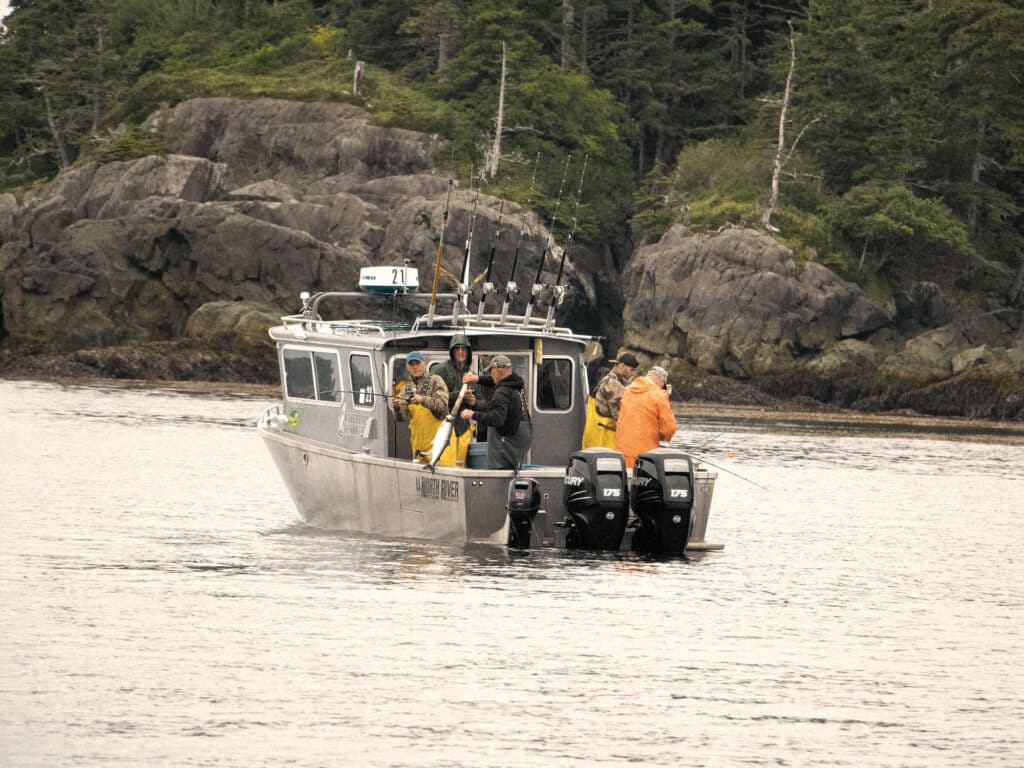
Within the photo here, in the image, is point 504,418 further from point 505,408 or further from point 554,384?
point 554,384

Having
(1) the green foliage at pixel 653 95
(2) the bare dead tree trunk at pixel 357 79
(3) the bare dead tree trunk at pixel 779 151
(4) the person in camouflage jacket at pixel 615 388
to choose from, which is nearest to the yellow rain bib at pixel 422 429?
(4) the person in camouflage jacket at pixel 615 388

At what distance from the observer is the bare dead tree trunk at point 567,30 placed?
6769 centimetres

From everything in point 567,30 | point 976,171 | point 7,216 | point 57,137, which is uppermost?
point 567,30

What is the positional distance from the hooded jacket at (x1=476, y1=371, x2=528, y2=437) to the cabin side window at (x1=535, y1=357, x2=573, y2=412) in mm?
2061

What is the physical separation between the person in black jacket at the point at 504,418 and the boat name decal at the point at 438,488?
1.38 feet

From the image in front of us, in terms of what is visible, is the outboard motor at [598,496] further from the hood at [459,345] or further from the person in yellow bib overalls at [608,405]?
the hood at [459,345]

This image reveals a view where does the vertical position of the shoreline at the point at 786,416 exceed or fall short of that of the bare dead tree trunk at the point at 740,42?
it falls short

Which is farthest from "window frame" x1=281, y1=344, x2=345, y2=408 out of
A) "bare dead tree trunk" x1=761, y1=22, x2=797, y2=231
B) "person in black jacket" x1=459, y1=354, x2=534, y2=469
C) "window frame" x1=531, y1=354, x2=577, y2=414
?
"bare dead tree trunk" x1=761, y1=22, x2=797, y2=231

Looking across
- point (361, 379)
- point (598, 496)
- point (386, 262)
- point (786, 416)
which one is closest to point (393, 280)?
point (361, 379)

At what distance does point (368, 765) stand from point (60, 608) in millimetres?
5293

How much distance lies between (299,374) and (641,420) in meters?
4.76

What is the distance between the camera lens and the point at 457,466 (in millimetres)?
17250

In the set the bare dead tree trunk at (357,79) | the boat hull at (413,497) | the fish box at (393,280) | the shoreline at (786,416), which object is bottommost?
the shoreline at (786,416)

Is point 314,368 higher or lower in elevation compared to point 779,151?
lower
